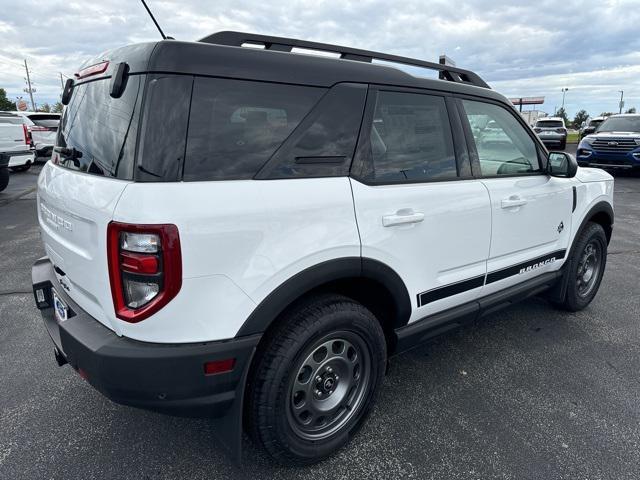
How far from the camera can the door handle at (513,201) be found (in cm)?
279

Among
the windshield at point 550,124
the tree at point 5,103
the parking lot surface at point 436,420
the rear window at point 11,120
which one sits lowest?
the parking lot surface at point 436,420

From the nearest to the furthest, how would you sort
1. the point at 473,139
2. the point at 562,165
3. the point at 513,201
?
the point at 473,139, the point at 513,201, the point at 562,165

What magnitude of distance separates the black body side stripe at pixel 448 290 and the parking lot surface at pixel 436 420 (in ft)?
Answer: 2.20

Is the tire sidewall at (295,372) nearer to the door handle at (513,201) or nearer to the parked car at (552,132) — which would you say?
the door handle at (513,201)

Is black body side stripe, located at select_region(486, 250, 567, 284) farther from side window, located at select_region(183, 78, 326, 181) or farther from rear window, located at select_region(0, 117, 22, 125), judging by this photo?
rear window, located at select_region(0, 117, 22, 125)

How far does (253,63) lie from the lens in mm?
1848

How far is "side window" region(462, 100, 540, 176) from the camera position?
2791 mm

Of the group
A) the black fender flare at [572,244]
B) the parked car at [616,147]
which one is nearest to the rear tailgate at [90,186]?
the black fender flare at [572,244]

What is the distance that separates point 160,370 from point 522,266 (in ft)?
8.17

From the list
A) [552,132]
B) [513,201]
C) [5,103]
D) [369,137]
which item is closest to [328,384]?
[369,137]

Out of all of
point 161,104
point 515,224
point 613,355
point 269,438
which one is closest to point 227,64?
point 161,104

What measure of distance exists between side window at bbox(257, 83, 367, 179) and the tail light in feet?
1.57

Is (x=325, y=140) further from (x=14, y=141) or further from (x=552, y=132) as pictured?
(x=552, y=132)

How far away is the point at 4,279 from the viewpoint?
4762mm
